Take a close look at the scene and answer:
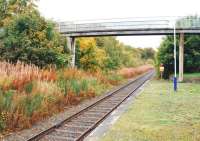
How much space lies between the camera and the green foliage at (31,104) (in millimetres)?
12352

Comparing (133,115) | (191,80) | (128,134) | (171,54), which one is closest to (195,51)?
(171,54)

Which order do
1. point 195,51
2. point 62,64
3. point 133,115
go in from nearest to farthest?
point 133,115 < point 62,64 < point 195,51

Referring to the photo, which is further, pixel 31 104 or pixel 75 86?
pixel 75 86

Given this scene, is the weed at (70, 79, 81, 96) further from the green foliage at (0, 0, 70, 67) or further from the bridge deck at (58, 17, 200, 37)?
the bridge deck at (58, 17, 200, 37)

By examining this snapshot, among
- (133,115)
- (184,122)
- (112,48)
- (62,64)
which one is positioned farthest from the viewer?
(112,48)

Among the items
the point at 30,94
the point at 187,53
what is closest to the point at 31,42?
the point at 30,94

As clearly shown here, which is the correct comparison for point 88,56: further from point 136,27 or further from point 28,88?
point 28,88

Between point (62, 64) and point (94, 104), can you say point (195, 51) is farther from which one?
point (94, 104)

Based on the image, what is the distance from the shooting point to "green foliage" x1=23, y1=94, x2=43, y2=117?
12352 mm

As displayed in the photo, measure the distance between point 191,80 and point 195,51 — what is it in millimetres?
5431

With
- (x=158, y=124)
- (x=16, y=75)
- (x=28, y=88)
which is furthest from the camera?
(x=28, y=88)

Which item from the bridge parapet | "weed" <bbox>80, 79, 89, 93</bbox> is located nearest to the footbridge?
the bridge parapet

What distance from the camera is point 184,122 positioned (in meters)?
12.7

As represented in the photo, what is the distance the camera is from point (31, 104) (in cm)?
1273
